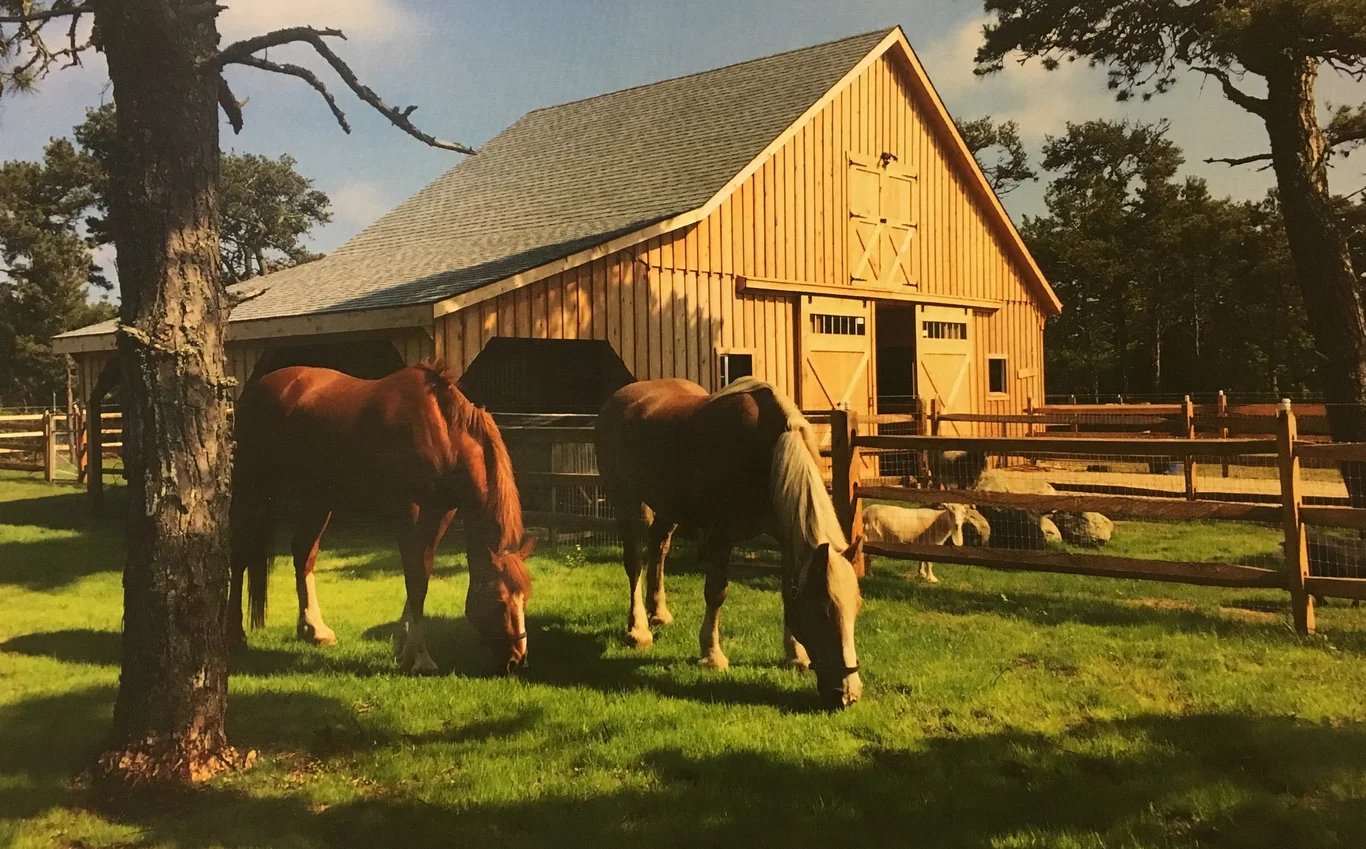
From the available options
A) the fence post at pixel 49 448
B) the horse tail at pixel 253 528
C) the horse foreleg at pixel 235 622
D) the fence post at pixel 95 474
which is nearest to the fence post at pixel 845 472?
the horse tail at pixel 253 528

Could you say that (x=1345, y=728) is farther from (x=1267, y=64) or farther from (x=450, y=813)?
(x=1267, y=64)

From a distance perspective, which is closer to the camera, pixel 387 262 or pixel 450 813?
pixel 450 813

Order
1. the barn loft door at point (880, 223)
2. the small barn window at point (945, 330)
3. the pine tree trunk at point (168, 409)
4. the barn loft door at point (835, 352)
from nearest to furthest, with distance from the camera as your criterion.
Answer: the pine tree trunk at point (168, 409) < the barn loft door at point (835, 352) < the barn loft door at point (880, 223) < the small barn window at point (945, 330)

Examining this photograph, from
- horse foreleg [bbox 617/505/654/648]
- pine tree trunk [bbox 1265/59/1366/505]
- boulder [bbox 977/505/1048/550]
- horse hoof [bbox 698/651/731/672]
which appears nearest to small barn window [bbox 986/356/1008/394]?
boulder [bbox 977/505/1048/550]

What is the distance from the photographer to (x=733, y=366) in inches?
501

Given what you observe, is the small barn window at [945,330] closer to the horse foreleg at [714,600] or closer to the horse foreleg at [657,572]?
the horse foreleg at [657,572]

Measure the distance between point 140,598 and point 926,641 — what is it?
15.4ft

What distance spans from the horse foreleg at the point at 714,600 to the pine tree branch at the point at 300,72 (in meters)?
3.28

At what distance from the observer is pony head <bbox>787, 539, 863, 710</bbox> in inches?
183

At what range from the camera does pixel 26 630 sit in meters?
5.84

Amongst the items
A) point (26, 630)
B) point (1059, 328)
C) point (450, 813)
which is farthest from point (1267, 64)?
point (1059, 328)

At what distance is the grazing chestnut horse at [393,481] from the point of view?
17.3 feet

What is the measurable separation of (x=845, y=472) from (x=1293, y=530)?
A: 340 centimetres

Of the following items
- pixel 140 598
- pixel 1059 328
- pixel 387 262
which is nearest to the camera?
pixel 140 598
